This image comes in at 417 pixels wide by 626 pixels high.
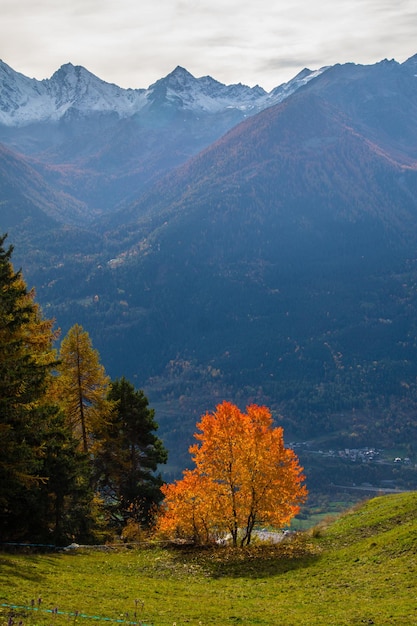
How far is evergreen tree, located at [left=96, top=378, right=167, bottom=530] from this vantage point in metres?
54.3

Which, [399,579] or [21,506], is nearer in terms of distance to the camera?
[399,579]

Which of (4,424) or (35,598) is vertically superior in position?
(4,424)

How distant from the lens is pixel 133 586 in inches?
1219

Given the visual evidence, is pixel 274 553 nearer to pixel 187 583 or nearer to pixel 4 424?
pixel 187 583

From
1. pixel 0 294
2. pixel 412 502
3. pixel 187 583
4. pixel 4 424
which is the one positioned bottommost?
pixel 187 583

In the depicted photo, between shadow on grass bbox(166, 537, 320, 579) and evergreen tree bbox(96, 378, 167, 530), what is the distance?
12.6m

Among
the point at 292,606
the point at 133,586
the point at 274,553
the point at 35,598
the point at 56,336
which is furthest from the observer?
the point at 56,336

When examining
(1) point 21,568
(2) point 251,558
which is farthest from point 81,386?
(1) point 21,568

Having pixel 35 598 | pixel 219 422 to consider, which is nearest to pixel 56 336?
pixel 219 422

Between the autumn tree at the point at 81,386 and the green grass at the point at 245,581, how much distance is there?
12.3 meters

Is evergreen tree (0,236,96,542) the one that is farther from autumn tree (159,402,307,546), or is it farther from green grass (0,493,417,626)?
autumn tree (159,402,307,546)

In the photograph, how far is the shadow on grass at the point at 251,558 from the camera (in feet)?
121

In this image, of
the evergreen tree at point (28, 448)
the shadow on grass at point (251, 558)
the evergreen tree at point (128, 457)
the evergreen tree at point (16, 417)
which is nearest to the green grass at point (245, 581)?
the shadow on grass at point (251, 558)

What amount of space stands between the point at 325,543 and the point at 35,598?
76.6ft
